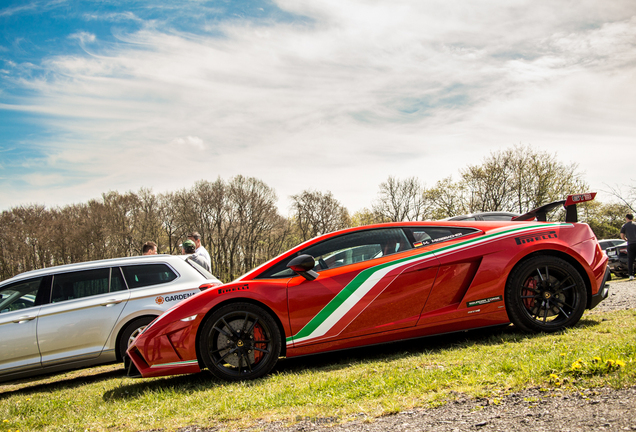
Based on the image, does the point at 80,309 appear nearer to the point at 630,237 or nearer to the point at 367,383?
the point at 367,383

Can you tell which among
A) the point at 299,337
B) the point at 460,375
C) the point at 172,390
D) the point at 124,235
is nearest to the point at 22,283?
the point at 172,390

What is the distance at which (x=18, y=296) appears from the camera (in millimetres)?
5910

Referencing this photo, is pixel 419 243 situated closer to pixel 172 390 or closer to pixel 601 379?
pixel 601 379

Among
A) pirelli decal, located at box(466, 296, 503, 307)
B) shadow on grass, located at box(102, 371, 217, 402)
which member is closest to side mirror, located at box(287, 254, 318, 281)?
shadow on grass, located at box(102, 371, 217, 402)

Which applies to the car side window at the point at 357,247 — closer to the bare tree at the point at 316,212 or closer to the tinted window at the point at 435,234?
the tinted window at the point at 435,234

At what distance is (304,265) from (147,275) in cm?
328

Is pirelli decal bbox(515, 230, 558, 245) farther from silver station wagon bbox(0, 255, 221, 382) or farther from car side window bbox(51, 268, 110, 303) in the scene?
car side window bbox(51, 268, 110, 303)

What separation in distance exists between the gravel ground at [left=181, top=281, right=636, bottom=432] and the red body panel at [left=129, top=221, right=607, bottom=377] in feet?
4.73

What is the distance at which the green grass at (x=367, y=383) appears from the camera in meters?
2.76

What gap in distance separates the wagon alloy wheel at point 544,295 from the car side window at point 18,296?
624 cm

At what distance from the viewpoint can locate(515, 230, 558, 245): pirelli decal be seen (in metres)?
4.42

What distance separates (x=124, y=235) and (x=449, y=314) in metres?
48.0

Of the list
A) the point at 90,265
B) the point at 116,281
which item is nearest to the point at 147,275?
the point at 116,281

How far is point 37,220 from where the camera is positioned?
148 ft
